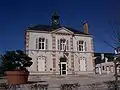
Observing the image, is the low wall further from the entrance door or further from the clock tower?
the clock tower

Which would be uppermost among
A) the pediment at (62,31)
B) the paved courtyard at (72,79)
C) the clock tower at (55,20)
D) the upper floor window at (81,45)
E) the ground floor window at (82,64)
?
the clock tower at (55,20)

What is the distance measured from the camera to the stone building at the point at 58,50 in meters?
29.2

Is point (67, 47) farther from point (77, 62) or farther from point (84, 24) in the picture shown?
point (84, 24)

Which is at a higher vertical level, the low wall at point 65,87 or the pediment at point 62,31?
the pediment at point 62,31

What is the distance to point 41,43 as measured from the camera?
29.8 m

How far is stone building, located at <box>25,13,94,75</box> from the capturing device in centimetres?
2916

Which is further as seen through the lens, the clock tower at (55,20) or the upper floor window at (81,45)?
the clock tower at (55,20)

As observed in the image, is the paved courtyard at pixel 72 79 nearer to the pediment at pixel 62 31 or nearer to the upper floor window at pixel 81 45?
the upper floor window at pixel 81 45

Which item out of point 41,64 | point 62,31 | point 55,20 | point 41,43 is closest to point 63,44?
point 62,31

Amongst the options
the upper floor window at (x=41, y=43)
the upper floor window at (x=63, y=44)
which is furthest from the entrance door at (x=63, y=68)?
the upper floor window at (x=41, y=43)

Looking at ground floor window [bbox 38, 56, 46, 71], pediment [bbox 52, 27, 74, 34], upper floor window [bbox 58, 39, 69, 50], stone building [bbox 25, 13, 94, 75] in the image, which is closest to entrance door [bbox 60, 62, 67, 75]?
stone building [bbox 25, 13, 94, 75]

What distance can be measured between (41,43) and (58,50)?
2779 millimetres

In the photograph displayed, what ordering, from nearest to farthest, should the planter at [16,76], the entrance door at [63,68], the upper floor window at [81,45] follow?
the planter at [16,76] < the entrance door at [63,68] < the upper floor window at [81,45]

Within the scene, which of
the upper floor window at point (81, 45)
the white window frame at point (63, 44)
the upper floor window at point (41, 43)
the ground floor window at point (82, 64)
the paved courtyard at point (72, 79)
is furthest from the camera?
→ the upper floor window at point (81, 45)
